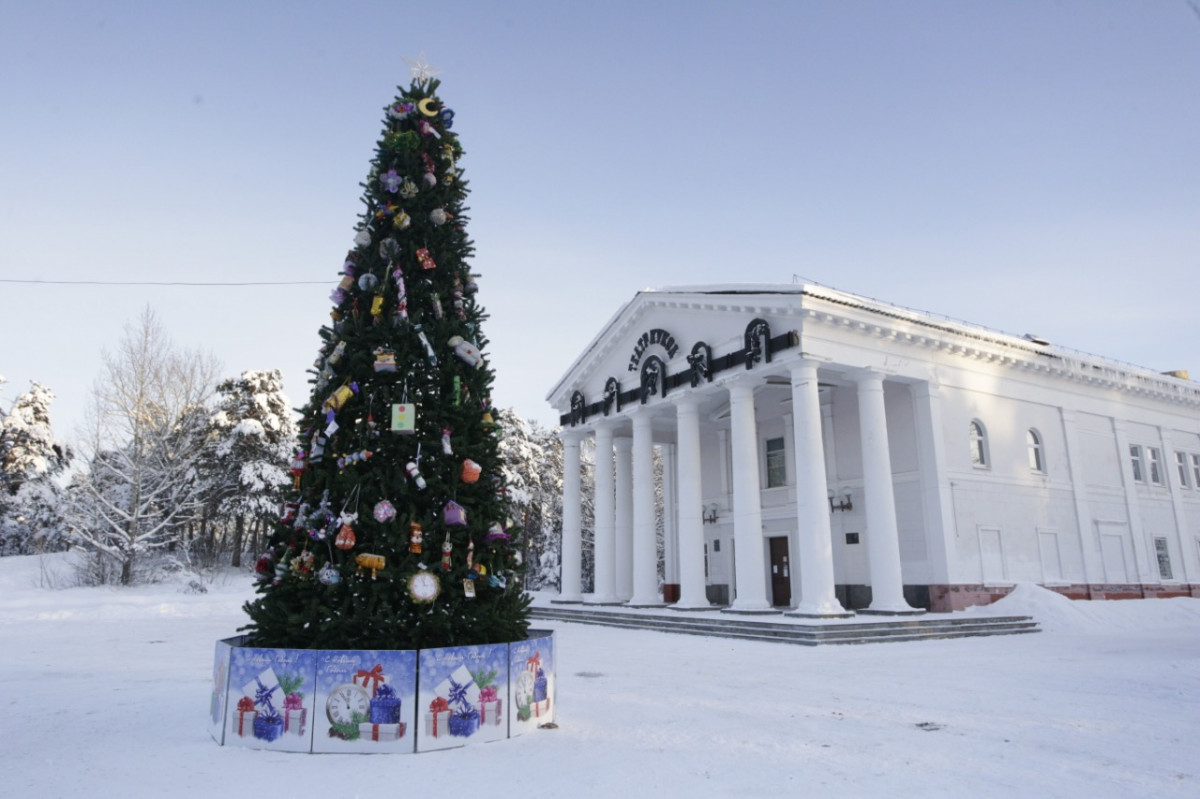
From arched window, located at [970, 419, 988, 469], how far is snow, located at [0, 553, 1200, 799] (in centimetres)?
945

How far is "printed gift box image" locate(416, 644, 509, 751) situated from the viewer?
21.1 feet

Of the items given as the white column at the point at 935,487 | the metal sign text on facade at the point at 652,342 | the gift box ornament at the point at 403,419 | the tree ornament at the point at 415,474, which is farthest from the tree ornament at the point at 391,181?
the white column at the point at 935,487

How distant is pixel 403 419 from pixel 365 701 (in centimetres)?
247

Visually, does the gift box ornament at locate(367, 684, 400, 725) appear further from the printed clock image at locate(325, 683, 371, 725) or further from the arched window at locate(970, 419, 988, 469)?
the arched window at locate(970, 419, 988, 469)

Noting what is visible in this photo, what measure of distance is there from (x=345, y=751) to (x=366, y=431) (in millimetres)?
2776

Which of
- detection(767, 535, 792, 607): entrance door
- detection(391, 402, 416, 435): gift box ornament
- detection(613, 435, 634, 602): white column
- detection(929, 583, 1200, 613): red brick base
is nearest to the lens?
detection(391, 402, 416, 435): gift box ornament

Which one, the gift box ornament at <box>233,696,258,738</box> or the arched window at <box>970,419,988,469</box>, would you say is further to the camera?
the arched window at <box>970,419,988,469</box>

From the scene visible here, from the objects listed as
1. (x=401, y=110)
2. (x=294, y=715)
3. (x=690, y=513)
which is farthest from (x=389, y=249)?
(x=690, y=513)

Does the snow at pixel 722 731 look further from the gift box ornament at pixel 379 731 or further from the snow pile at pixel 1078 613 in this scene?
the snow pile at pixel 1078 613

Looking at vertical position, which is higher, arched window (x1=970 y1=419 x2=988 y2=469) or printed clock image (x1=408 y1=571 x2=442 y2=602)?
arched window (x1=970 y1=419 x2=988 y2=469)

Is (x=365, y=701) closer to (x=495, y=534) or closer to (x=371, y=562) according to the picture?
(x=371, y=562)

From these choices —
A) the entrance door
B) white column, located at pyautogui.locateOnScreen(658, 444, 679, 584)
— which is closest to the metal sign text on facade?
white column, located at pyautogui.locateOnScreen(658, 444, 679, 584)

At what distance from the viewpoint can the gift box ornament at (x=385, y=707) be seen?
633cm

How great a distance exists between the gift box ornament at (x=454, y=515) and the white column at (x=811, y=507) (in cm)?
1407
